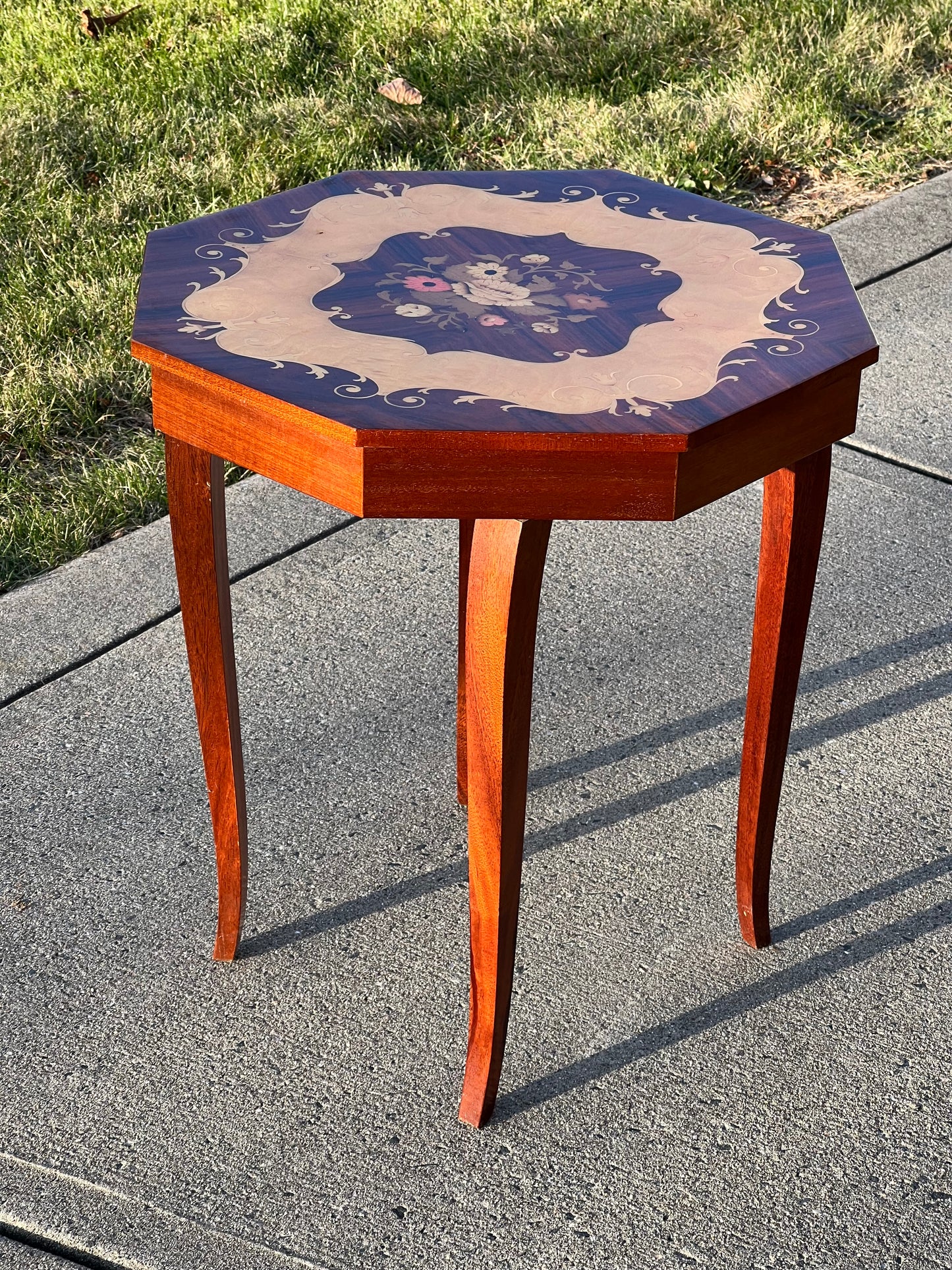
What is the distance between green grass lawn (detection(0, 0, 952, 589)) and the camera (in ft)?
11.9

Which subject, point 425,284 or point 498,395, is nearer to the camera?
point 498,395

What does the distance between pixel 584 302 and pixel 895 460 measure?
165cm

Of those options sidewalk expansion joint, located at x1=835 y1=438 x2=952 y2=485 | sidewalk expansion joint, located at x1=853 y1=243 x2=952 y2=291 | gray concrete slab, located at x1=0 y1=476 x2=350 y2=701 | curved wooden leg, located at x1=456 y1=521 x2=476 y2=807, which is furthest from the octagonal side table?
sidewalk expansion joint, located at x1=853 y1=243 x2=952 y2=291

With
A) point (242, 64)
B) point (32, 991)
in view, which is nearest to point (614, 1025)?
point (32, 991)

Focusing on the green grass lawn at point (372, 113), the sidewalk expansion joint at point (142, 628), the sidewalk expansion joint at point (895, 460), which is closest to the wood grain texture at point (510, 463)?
the sidewalk expansion joint at point (142, 628)

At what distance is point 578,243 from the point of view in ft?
6.00

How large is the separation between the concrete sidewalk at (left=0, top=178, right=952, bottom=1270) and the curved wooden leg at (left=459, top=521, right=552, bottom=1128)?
0.46 ft

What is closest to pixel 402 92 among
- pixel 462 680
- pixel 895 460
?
pixel 895 460

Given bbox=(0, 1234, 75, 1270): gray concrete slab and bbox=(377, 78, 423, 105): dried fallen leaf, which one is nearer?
bbox=(0, 1234, 75, 1270): gray concrete slab

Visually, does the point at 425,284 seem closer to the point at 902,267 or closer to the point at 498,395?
the point at 498,395

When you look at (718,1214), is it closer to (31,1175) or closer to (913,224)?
(31,1175)

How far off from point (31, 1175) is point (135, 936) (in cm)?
40

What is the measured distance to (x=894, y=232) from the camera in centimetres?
397

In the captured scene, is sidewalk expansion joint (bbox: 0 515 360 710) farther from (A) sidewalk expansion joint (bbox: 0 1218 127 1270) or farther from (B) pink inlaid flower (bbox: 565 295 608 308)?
(A) sidewalk expansion joint (bbox: 0 1218 127 1270)
